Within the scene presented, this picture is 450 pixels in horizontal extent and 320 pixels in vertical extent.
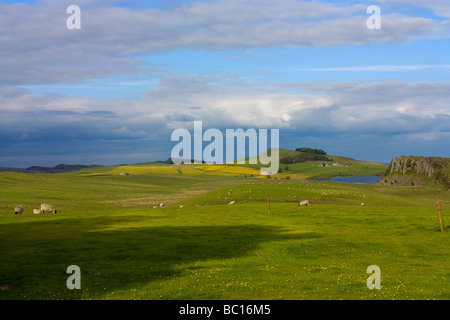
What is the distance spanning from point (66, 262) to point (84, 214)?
39.5 meters

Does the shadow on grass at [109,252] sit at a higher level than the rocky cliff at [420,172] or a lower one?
lower

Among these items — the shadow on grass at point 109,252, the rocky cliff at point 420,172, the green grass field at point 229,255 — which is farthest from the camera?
the rocky cliff at point 420,172

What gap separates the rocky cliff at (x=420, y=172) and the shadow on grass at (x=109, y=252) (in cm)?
11691

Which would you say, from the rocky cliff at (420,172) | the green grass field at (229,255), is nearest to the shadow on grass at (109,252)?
the green grass field at (229,255)

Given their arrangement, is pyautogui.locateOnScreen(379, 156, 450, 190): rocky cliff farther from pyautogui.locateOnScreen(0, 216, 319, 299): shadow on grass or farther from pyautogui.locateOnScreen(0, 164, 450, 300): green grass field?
pyautogui.locateOnScreen(0, 216, 319, 299): shadow on grass

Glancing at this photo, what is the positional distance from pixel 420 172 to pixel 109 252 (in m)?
164

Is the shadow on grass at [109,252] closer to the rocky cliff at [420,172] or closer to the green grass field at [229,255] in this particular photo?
the green grass field at [229,255]

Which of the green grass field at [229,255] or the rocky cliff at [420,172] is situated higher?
the rocky cliff at [420,172]

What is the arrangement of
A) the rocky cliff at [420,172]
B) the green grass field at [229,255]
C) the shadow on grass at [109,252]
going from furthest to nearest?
the rocky cliff at [420,172] < the shadow on grass at [109,252] < the green grass field at [229,255]

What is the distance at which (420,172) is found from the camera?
172500 millimetres

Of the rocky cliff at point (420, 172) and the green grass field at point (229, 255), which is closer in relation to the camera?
the green grass field at point (229, 255)

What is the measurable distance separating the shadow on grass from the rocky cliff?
117 metres

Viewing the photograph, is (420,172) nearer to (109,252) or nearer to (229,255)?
(229,255)

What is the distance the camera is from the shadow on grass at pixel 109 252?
82.1 feet
